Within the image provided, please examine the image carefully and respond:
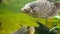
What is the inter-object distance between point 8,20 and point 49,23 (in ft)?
1.26

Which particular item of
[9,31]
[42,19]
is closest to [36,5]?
[42,19]

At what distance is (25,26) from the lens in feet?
4.28

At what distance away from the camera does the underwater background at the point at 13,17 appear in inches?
51.7

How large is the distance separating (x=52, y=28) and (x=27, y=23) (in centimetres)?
23

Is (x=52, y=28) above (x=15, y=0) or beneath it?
beneath

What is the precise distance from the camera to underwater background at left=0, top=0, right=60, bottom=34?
4.31 feet

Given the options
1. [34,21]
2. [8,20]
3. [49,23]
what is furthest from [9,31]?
[49,23]

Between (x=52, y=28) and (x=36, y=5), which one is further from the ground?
(x=36, y=5)

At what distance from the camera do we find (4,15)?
1.33m

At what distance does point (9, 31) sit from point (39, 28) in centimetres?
28

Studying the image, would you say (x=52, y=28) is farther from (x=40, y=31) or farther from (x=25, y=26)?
(x=25, y=26)

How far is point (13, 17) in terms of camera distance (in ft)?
4.36

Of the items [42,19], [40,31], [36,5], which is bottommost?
[40,31]

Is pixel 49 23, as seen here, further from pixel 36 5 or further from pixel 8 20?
pixel 8 20
